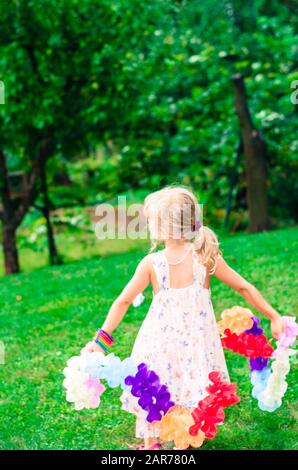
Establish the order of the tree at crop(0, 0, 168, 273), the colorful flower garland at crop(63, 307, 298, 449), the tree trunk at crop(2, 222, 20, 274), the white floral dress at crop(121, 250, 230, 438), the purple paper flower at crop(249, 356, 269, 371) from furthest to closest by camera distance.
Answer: the tree trunk at crop(2, 222, 20, 274) < the tree at crop(0, 0, 168, 273) < the purple paper flower at crop(249, 356, 269, 371) < the white floral dress at crop(121, 250, 230, 438) < the colorful flower garland at crop(63, 307, 298, 449)

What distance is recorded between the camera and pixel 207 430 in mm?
3002

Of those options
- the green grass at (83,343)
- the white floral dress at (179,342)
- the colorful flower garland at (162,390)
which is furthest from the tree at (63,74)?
the colorful flower garland at (162,390)

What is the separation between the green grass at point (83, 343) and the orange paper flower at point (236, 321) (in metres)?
0.46

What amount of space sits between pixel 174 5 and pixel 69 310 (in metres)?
5.48

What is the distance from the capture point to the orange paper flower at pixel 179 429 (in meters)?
3.02

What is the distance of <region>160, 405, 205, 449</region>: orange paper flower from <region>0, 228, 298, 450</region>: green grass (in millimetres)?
248

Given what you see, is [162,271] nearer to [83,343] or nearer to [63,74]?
[83,343]

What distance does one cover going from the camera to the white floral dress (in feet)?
10.1

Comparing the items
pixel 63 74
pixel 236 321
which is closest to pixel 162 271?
pixel 236 321

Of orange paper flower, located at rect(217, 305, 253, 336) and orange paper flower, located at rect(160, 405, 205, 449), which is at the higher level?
orange paper flower, located at rect(217, 305, 253, 336)

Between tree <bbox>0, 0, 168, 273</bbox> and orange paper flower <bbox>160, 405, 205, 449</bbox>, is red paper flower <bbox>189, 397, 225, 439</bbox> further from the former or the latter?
tree <bbox>0, 0, 168, 273</bbox>

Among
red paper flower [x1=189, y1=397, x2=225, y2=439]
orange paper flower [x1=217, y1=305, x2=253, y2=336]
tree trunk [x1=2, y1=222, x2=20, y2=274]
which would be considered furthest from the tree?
red paper flower [x1=189, y1=397, x2=225, y2=439]

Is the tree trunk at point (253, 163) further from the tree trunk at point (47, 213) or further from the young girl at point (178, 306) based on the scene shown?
the young girl at point (178, 306)
